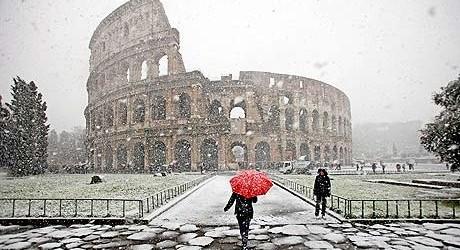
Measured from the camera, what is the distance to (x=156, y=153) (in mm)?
35625

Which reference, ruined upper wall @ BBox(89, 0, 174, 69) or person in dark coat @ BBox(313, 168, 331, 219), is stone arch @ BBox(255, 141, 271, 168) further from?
person in dark coat @ BBox(313, 168, 331, 219)

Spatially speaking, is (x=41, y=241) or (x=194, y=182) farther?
(x=194, y=182)

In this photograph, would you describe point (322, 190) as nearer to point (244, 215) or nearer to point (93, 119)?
point (244, 215)

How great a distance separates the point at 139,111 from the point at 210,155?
356 inches

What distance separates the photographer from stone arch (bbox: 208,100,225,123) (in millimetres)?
34625

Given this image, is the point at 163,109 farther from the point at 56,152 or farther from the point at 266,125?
the point at 56,152

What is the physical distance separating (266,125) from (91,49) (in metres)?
27.4

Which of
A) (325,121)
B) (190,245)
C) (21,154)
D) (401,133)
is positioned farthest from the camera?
(401,133)

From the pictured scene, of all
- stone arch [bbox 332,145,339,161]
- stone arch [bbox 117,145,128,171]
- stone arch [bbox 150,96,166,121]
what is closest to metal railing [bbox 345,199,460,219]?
stone arch [bbox 150,96,166,121]

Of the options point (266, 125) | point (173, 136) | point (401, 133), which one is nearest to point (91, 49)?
point (173, 136)

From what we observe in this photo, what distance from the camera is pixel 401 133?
336 ft

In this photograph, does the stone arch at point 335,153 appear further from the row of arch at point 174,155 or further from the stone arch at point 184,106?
the stone arch at point 184,106

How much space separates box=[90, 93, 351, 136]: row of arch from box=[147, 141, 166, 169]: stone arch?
104 inches

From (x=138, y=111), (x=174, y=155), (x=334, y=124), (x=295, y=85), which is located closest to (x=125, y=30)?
(x=138, y=111)
